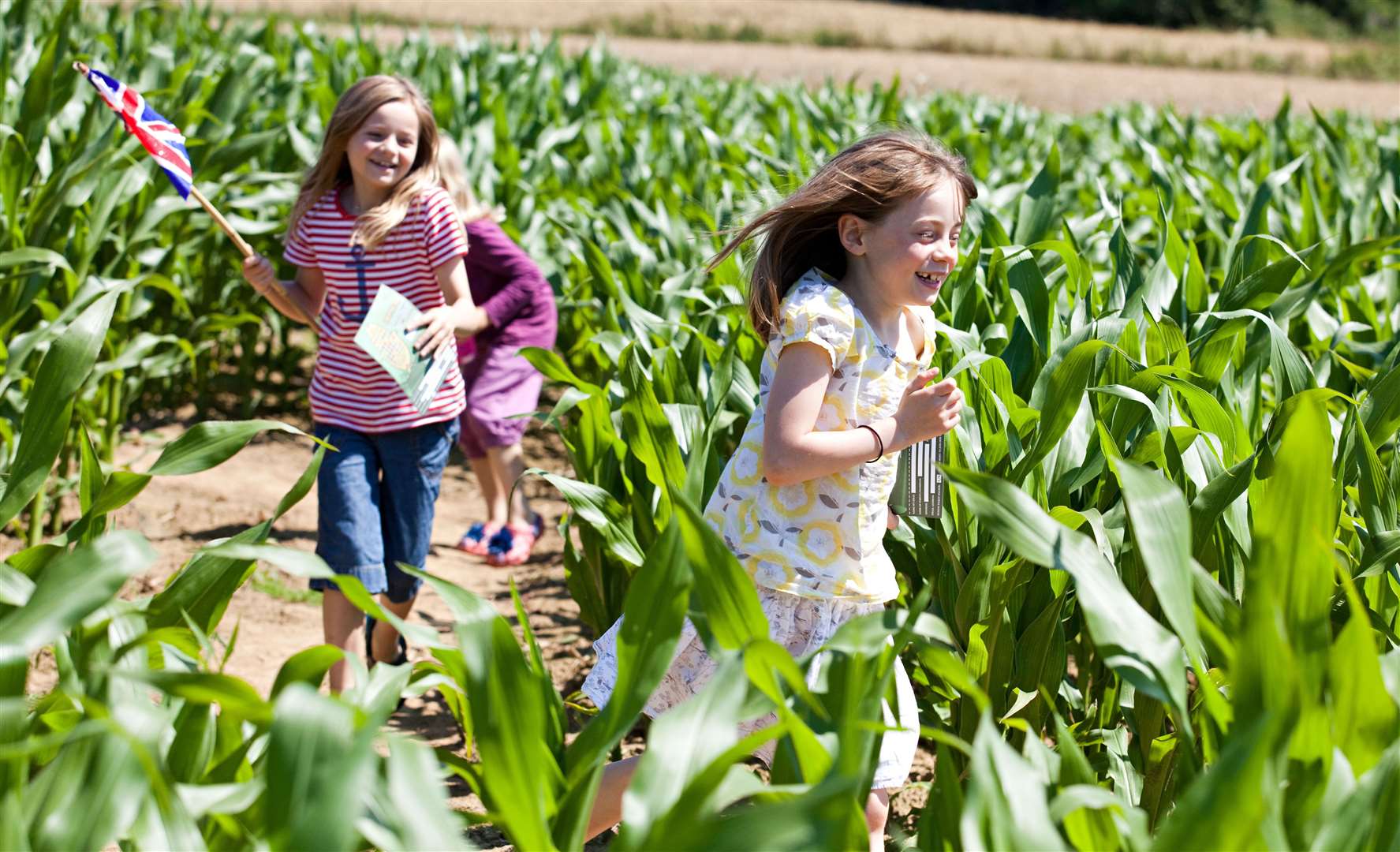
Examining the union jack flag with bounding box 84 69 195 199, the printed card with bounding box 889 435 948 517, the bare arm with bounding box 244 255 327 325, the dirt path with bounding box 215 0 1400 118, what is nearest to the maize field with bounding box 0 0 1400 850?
the printed card with bounding box 889 435 948 517

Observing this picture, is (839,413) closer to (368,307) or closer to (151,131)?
(368,307)

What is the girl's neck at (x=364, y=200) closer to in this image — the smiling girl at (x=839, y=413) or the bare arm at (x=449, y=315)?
the bare arm at (x=449, y=315)

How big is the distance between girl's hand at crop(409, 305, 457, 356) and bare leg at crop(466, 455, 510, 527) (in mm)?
1360

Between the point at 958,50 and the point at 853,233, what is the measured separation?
34.5 meters

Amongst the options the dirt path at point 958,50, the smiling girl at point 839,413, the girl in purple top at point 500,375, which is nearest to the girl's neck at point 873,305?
the smiling girl at point 839,413

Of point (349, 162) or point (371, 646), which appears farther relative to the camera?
point (371, 646)

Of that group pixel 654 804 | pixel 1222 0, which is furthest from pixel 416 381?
pixel 1222 0

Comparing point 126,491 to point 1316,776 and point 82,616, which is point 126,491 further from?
point 1316,776

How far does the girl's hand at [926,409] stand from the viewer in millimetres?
2004

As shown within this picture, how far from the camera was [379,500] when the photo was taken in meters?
3.15

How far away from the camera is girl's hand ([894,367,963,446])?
6.57 ft

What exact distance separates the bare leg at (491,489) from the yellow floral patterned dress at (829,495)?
227 centimetres

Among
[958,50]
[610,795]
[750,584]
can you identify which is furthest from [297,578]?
[958,50]

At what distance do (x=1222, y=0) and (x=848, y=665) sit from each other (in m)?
50.5
